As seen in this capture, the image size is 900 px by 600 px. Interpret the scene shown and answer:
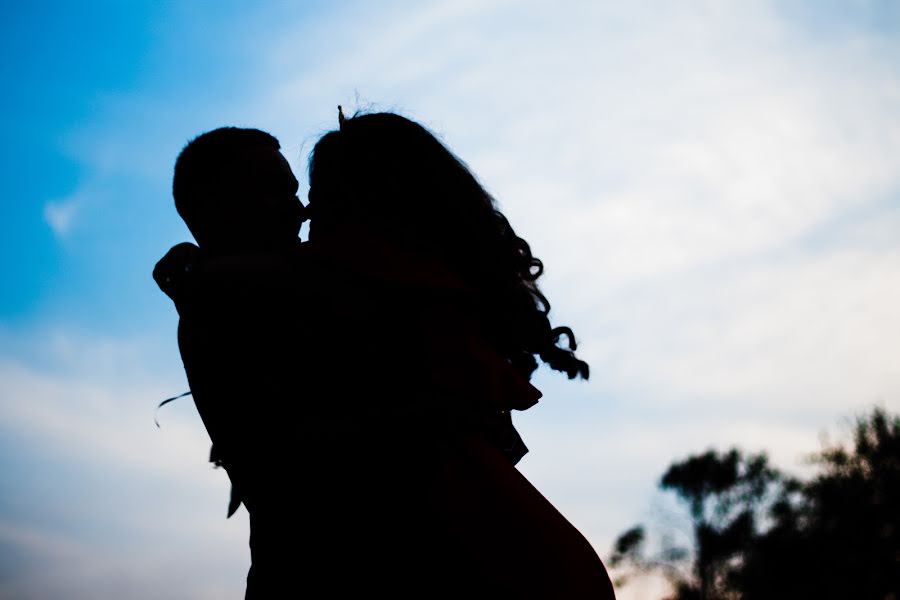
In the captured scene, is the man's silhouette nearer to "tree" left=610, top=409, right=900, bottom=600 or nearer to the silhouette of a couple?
the silhouette of a couple

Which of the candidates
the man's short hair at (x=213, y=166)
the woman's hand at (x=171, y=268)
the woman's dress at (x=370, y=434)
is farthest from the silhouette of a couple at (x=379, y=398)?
the man's short hair at (x=213, y=166)

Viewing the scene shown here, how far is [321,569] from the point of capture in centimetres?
143

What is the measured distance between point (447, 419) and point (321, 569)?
1.36 ft

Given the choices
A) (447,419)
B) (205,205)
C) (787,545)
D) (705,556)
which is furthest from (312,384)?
(705,556)

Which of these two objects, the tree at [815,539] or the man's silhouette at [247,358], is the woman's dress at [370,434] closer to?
the man's silhouette at [247,358]

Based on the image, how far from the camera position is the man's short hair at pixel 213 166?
2.69 m

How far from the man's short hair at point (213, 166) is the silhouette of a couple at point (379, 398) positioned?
0.84 meters

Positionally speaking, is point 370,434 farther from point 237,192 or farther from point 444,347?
point 237,192

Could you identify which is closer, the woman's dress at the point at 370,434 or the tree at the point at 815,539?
the woman's dress at the point at 370,434

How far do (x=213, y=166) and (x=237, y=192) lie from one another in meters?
0.22

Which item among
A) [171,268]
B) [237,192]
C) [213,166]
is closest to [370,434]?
[171,268]

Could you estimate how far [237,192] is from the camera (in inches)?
104

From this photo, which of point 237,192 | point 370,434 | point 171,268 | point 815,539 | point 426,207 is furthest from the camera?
point 815,539

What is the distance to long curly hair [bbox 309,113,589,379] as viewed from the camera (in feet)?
6.23
